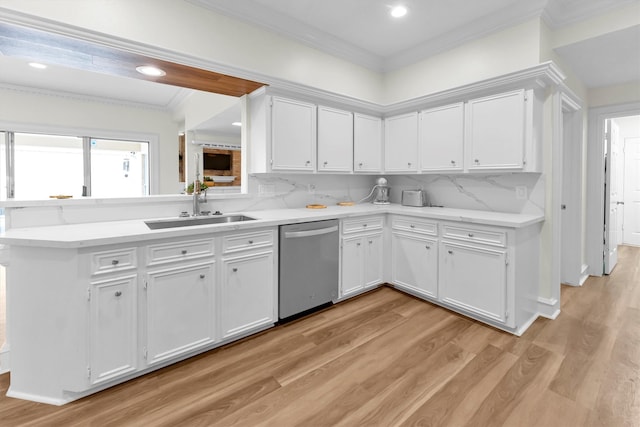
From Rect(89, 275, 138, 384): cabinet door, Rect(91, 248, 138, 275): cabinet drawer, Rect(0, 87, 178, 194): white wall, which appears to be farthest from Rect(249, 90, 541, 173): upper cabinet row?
Rect(0, 87, 178, 194): white wall

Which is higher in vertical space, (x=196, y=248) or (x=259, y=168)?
(x=259, y=168)

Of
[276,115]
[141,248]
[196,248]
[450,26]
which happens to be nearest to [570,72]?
[450,26]

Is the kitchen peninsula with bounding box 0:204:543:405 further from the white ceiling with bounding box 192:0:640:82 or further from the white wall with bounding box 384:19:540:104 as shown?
the white ceiling with bounding box 192:0:640:82

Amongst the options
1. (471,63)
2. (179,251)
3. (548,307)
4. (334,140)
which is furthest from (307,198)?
(548,307)

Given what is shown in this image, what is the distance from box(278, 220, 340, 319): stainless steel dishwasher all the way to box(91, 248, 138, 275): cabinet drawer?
3.58 ft

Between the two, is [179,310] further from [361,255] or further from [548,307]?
[548,307]

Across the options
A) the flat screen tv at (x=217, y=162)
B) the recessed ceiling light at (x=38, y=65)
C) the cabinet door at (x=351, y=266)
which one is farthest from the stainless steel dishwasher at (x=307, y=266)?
the recessed ceiling light at (x=38, y=65)

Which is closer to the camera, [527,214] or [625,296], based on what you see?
[527,214]

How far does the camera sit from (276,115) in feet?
9.54

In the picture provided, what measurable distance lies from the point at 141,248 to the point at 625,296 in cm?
467

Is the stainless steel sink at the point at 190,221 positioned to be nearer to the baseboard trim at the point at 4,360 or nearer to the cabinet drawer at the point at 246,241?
the cabinet drawer at the point at 246,241

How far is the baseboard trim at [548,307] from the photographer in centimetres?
278

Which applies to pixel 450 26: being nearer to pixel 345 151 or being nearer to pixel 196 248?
pixel 345 151

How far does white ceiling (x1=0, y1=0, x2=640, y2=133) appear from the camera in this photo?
8.70 feet
